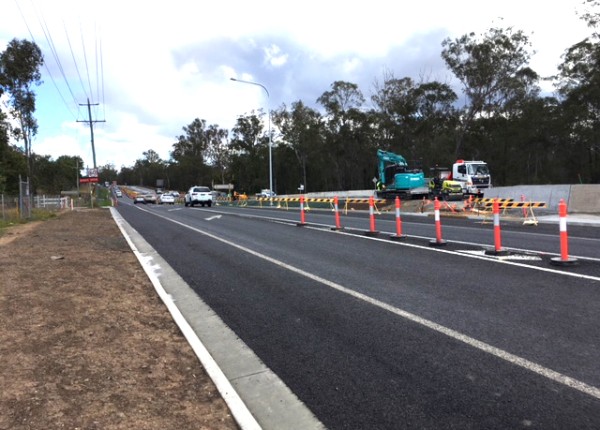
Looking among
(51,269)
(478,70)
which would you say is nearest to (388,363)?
(51,269)

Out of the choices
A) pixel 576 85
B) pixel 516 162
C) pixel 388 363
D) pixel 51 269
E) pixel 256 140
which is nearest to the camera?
pixel 388 363

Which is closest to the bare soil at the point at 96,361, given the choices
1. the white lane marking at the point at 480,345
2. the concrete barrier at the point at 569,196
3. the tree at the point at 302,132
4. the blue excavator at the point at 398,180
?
the white lane marking at the point at 480,345

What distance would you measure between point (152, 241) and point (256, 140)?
316 ft

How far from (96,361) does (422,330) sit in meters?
3.41

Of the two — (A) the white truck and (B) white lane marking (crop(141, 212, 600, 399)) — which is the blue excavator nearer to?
(A) the white truck

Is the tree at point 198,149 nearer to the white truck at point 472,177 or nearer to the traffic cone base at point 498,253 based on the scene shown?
the white truck at point 472,177

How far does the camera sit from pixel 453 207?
28109 mm

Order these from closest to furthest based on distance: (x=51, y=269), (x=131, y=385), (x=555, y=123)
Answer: (x=131, y=385), (x=51, y=269), (x=555, y=123)

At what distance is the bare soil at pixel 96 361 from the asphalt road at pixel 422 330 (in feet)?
2.74

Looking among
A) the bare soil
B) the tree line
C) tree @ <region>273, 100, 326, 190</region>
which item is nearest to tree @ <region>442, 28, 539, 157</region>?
the tree line

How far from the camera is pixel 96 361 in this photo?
4688mm

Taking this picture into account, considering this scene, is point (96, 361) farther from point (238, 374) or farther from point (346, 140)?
point (346, 140)

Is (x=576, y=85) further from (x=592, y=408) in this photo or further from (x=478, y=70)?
(x=592, y=408)

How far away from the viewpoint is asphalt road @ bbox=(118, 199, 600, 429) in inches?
147
